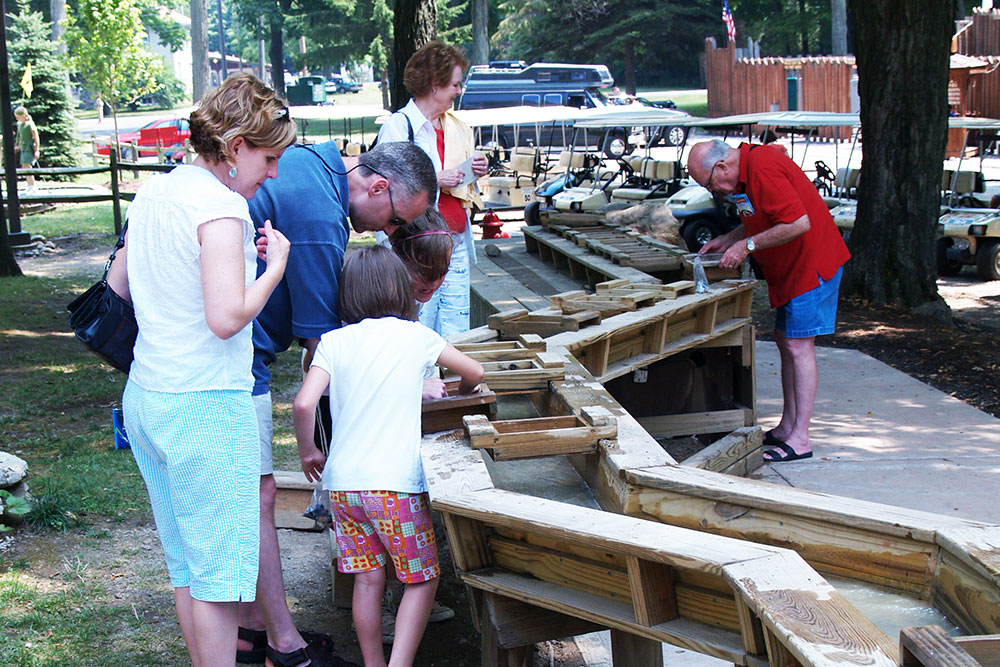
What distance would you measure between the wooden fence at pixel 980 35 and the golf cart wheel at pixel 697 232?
22663 millimetres

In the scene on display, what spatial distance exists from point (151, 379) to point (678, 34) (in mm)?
55763

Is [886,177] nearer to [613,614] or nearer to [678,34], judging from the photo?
[613,614]

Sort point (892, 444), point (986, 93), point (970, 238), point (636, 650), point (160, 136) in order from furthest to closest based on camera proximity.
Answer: point (160, 136), point (986, 93), point (970, 238), point (892, 444), point (636, 650)

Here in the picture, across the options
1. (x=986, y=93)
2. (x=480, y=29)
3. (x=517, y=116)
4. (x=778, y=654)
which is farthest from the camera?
(x=480, y=29)

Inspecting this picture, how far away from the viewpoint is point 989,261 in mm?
12648

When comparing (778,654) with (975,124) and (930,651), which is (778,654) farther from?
(975,124)

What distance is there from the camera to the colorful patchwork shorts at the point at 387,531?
10.0ft

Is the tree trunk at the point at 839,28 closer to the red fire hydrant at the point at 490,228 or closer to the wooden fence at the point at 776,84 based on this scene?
the wooden fence at the point at 776,84

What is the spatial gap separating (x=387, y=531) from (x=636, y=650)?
81 centimetres

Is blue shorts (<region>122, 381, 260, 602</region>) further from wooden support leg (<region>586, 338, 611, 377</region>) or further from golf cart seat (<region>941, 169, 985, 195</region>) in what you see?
golf cart seat (<region>941, 169, 985, 195</region>)

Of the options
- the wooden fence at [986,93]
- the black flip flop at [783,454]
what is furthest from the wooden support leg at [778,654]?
the wooden fence at [986,93]

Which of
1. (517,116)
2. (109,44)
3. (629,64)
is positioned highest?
(629,64)

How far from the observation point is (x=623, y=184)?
60.1 ft

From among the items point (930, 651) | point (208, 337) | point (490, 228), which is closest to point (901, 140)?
point (490, 228)
